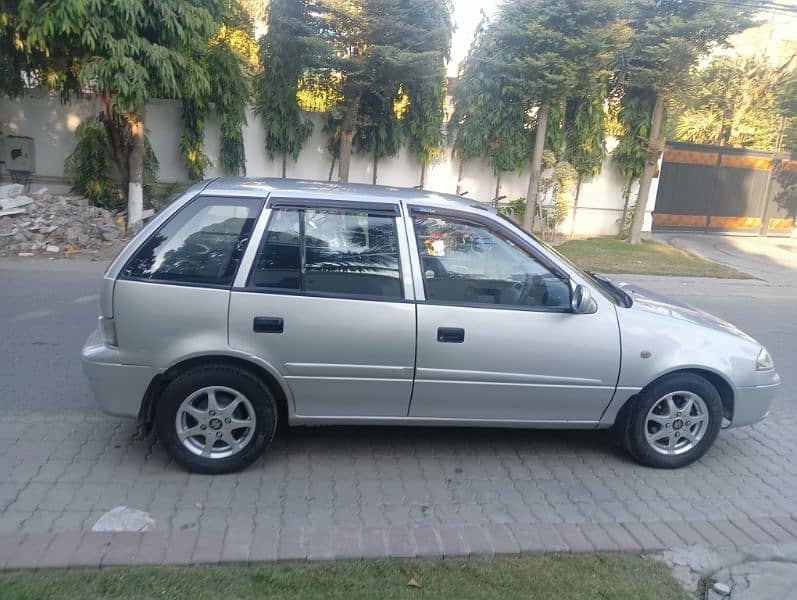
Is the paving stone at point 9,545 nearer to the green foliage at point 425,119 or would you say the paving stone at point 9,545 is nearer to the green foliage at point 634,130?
the green foliage at point 425,119

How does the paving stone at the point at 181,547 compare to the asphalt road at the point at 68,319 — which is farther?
the asphalt road at the point at 68,319

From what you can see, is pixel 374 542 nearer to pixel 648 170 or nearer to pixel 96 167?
pixel 96 167

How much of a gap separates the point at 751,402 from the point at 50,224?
39.6ft

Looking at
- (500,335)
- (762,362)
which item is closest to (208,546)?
(500,335)

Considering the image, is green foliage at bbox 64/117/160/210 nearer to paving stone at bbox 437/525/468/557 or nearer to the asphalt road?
the asphalt road

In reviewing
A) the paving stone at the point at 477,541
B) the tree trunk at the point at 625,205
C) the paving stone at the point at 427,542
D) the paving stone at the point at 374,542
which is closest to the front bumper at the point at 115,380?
the paving stone at the point at 374,542

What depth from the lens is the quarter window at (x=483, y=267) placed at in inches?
169

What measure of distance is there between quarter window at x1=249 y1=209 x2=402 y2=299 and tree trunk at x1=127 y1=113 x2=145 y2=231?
395 inches

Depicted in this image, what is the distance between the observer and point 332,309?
406 centimetres

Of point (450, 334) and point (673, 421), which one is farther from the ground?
point (450, 334)

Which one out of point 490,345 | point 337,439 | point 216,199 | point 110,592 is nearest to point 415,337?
point 490,345

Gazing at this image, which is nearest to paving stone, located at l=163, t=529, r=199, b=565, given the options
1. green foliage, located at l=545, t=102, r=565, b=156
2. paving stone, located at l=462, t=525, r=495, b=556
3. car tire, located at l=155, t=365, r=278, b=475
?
car tire, located at l=155, t=365, r=278, b=475

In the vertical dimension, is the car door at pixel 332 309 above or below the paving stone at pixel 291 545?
above

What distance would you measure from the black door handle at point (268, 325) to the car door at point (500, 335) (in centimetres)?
82
